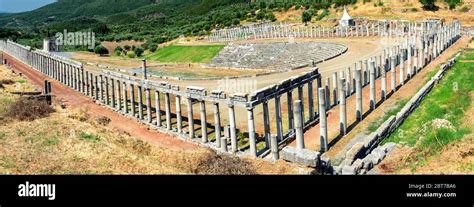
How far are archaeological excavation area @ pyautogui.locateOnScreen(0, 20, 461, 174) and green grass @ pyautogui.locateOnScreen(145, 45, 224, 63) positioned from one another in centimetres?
282

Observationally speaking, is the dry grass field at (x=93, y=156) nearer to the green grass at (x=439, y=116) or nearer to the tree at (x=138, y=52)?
the green grass at (x=439, y=116)

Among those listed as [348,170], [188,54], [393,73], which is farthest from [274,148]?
[188,54]

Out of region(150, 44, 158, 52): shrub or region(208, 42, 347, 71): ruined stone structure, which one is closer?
region(208, 42, 347, 71): ruined stone structure

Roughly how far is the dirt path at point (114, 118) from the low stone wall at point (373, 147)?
10176mm

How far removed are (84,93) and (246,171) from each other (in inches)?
1574

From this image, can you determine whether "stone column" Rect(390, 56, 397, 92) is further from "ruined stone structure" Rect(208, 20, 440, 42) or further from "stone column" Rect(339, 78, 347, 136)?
"ruined stone structure" Rect(208, 20, 440, 42)

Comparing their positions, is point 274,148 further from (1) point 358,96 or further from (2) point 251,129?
(1) point 358,96

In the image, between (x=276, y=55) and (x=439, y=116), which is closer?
(x=439, y=116)

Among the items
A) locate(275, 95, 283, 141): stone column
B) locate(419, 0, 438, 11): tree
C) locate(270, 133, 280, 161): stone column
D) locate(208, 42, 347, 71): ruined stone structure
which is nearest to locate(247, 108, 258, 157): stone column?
locate(270, 133, 280, 161): stone column

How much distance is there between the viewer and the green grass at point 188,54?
77.3 meters

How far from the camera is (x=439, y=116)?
94.7 feet

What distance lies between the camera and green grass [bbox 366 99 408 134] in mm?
27953

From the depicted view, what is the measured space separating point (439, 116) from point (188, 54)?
56761mm
